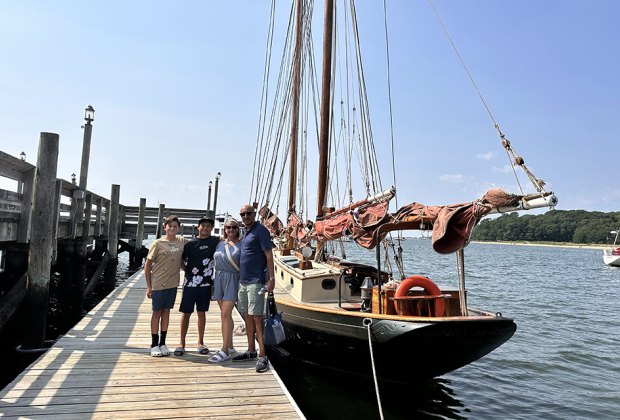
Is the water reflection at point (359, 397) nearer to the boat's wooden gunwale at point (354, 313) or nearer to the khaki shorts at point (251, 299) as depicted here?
the boat's wooden gunwale at point (354, 313)

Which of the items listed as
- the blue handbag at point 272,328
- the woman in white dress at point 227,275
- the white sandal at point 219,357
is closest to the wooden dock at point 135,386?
the white sandal at point 219,357

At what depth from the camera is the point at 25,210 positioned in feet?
28.3

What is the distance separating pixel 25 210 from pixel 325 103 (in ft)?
28.3

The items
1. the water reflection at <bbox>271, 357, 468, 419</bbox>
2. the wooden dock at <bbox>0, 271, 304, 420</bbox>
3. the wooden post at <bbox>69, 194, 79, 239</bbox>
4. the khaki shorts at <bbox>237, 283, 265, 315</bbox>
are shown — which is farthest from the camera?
the wooden post at <bbox>69, 194, 79, 239</bbox>

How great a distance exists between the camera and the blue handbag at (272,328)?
6.00 meters

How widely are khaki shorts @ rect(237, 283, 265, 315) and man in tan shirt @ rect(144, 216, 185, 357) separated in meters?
1.04

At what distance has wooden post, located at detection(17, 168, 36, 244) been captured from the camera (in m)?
8.63

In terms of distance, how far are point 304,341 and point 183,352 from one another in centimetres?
302

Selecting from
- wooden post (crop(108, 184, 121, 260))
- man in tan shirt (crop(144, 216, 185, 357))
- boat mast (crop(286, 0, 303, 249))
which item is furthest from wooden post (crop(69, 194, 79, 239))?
boat mast (crop(286, 0, 303, 249))

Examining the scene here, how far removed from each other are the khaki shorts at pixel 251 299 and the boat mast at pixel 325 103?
681 cm

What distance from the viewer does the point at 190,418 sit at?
429 cm

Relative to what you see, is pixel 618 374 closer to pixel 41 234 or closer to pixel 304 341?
pixel 304 341

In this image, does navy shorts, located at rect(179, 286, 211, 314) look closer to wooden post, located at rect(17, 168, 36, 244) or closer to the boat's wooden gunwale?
the boat's wooden gunwale

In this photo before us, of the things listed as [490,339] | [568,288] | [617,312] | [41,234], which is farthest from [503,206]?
[568,288]
